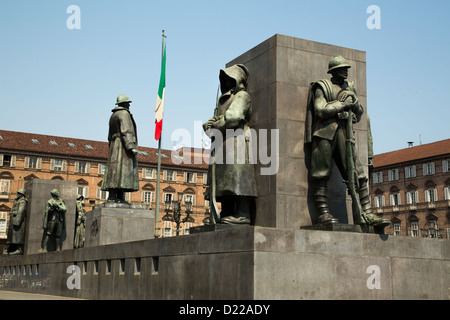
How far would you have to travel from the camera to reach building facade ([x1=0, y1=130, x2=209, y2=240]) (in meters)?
74.4

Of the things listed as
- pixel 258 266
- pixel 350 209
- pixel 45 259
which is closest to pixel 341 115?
pixel 350 209

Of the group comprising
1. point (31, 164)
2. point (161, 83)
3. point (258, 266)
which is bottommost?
point (258, 266)

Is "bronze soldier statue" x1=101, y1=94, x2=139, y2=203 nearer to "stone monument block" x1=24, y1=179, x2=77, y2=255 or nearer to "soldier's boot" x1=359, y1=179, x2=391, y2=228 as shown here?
"stone monument block" x1=24, y1=179, x2=77, y2=255

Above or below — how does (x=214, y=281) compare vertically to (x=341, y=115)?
below

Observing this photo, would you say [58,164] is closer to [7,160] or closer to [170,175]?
[7,160]

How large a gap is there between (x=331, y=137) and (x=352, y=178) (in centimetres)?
73

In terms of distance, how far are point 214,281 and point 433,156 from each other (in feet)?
234

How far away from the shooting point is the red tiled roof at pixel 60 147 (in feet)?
250

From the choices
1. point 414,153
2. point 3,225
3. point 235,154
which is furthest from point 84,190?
point 235,154

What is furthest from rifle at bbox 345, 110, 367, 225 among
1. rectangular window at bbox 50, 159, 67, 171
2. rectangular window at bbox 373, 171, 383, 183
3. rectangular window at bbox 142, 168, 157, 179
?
rectangular window at bbox 373, 171, 383, 183
